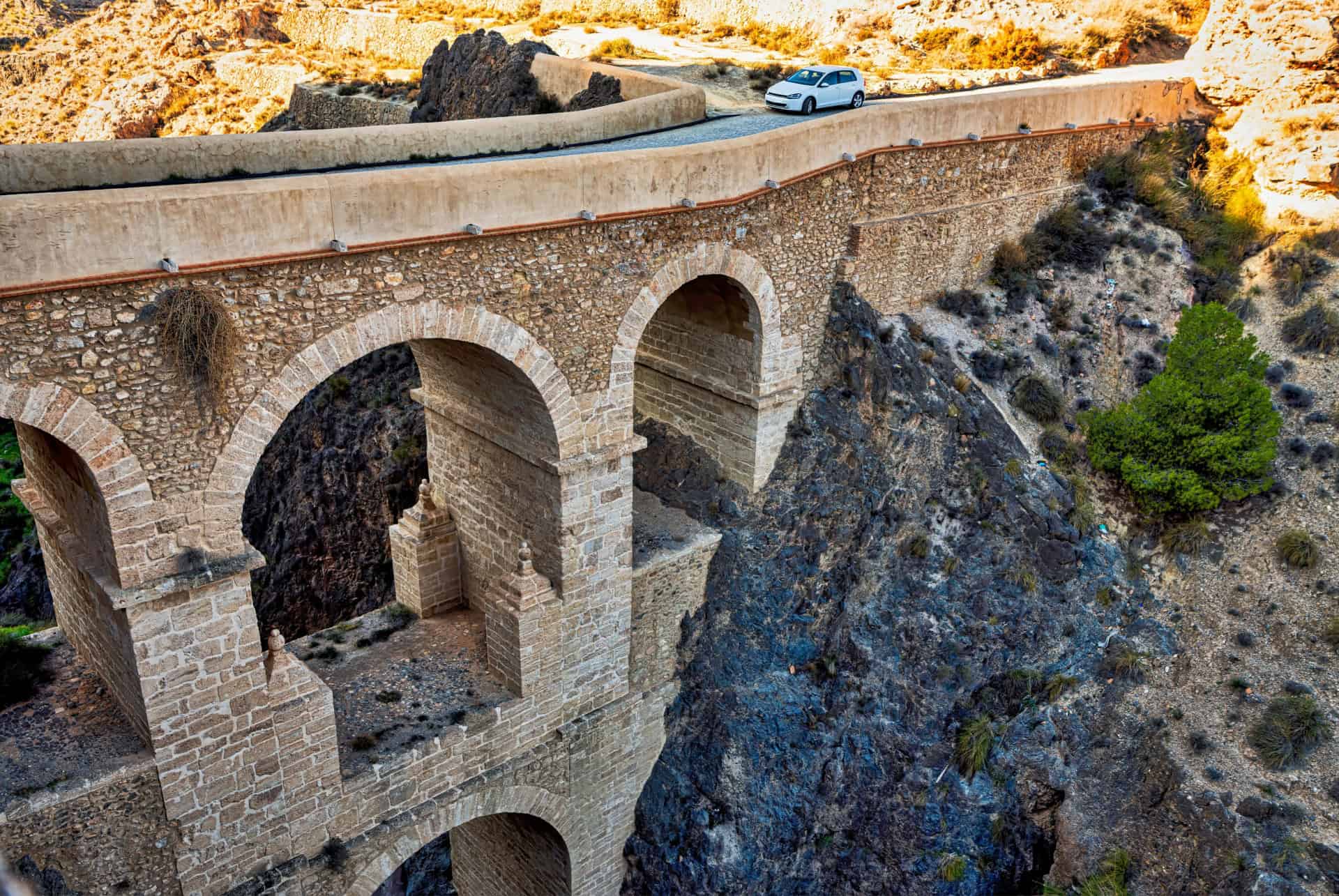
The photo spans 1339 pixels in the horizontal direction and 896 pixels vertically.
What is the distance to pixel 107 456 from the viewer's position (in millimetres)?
7805

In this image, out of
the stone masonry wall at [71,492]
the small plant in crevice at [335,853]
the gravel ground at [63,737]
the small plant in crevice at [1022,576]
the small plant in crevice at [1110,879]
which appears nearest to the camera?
the stone masonry wall at [71,492]

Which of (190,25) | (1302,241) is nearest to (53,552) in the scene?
(1302,241)

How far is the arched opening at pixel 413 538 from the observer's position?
10.8m

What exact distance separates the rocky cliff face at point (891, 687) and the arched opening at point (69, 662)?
6481 millimetres

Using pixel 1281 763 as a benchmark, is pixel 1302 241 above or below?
above

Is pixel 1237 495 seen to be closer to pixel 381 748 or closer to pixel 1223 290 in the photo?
pixel 1223 290

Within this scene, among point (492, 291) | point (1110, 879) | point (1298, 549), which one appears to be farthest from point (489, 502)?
point (1298, 549)

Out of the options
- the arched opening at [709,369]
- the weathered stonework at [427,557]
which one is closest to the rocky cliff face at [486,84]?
the arched opening at [709,369]

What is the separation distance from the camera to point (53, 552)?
10242 millimetres

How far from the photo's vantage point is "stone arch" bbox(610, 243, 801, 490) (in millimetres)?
12539

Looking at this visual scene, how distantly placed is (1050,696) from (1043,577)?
161 centimetres

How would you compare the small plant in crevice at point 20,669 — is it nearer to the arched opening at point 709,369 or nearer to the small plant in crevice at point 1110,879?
the arched opening at point 709,369

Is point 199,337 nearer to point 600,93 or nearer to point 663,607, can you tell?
point 663,607

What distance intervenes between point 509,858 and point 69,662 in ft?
20.3
